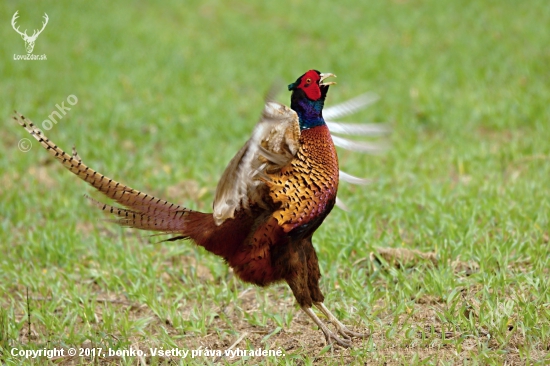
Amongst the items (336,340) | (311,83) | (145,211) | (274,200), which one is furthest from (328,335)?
(311,83)

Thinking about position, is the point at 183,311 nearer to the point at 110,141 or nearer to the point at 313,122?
the point at 313,122

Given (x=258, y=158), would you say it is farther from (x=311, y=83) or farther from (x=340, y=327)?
(x=340, y=327)

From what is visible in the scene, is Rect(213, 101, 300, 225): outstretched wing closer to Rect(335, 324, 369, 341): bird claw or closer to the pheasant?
the pheasant

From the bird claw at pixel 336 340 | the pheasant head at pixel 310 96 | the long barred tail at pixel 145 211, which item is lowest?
the bird claw at pixel 336 340

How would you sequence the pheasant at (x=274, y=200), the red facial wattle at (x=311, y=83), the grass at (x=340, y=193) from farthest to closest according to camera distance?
the grass at (x=340, y=193) → the red facial wattle at (x=311, y=83) → the pheasant at (x=274, y=200)

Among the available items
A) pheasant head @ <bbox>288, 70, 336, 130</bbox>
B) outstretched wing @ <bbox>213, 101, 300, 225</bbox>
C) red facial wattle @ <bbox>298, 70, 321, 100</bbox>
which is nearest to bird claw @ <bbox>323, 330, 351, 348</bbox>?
outstretched wing @ <bbox>213, 101, 300, 225</bbox>

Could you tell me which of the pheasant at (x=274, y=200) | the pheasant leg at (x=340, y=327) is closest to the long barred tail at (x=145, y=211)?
the pheasant at (x=274, y=200)

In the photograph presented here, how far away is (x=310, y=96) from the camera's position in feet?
9.20

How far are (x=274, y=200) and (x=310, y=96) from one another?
49cm

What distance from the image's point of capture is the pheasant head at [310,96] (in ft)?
9.15

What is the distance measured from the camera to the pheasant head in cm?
279

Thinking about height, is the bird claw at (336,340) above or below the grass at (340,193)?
below

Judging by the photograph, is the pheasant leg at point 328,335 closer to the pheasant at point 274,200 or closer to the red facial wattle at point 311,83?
the pheasant at point 274,200

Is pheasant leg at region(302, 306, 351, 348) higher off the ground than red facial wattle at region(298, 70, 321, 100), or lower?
lower
